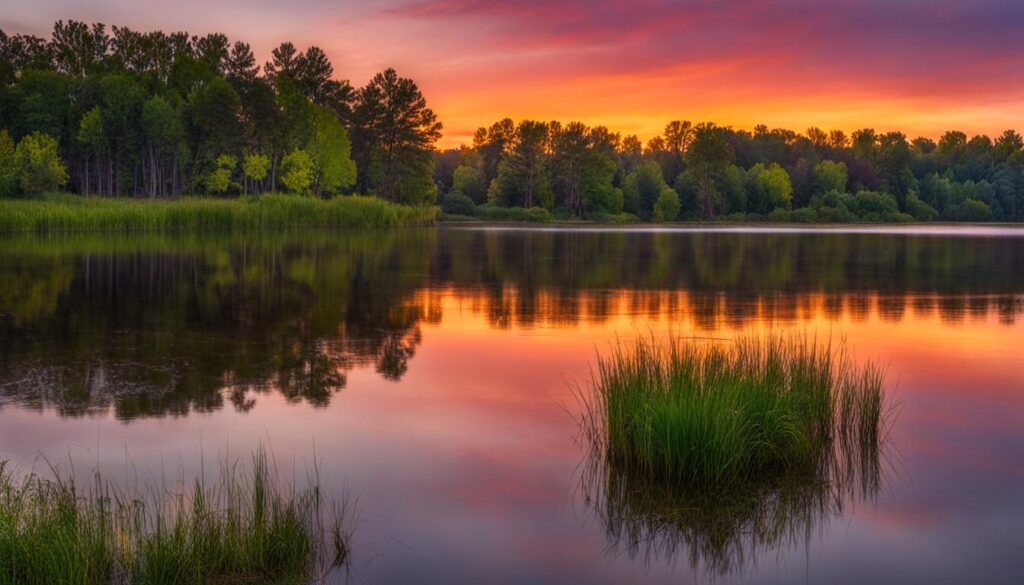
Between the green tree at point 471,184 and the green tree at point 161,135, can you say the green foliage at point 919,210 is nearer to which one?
the green tree at point 471,184

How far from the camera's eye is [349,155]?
402 ft

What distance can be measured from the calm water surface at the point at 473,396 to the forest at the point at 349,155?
68342 mm

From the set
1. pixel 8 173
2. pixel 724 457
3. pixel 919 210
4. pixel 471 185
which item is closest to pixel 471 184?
pixel 471 185

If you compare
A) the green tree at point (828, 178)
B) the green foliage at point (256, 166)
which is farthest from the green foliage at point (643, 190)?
the green foliage at point (256, 166)

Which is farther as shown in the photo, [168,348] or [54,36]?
[54,36]

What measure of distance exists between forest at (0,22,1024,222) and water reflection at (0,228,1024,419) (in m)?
53.1

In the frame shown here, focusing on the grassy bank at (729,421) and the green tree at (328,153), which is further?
the green tree at (328,153)

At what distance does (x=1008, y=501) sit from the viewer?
9.89 metres

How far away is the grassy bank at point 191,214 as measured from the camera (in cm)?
6881

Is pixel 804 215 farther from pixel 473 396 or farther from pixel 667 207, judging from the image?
pixel 473 396

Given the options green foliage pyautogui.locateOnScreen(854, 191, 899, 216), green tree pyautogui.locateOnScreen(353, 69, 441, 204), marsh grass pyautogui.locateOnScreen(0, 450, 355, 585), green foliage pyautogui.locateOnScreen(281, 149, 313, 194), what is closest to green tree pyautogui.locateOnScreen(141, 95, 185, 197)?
green foliage pyautogui.locateOnScreen(281, 149, 313, 194)

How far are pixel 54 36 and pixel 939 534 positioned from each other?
158157 mm

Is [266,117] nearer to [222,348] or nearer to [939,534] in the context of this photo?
[222,348]

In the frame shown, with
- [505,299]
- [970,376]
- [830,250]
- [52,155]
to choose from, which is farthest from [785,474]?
[52,155]
